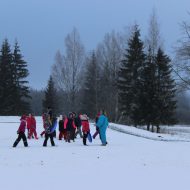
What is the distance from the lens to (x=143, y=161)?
16.1 metres

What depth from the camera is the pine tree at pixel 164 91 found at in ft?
173

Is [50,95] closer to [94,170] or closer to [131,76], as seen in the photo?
[131,76]

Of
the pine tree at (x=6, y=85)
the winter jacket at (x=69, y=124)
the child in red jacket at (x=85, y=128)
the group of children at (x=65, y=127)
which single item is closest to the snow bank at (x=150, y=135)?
the group of children at (x=65, y=127)

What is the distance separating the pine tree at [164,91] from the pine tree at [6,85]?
24.9 metres

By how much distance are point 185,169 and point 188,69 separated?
34.5 metres

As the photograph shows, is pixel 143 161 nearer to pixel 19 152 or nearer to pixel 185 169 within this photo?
pixel 185 169

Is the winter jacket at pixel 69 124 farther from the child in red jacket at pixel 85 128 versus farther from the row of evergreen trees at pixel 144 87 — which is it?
the row of evergreen trees at pixel 144 87

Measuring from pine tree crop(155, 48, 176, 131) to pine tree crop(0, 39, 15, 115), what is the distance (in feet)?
81.5

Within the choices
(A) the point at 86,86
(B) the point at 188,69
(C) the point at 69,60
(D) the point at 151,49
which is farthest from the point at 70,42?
(B) the point at 188,69

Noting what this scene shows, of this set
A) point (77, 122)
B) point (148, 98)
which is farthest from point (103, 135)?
point (148, 98)

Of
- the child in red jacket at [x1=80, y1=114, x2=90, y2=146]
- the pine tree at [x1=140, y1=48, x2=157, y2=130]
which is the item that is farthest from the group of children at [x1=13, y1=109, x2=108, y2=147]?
the pine tree at [x1=140, y1=48, x2=157, y2=130]

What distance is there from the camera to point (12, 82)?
71.6 metres

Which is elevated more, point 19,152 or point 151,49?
point 151,49

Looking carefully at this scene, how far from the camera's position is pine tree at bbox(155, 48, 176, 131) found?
52812 mm
